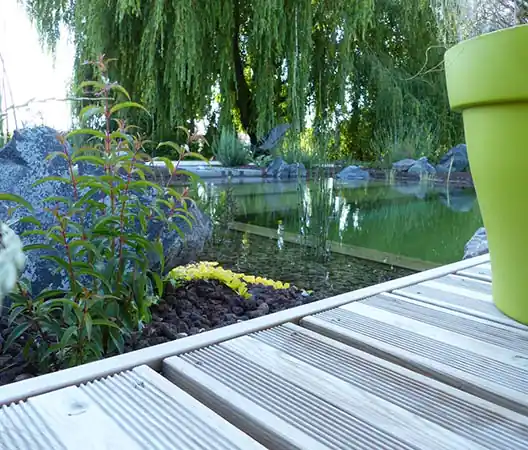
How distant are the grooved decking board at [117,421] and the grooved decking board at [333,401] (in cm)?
4

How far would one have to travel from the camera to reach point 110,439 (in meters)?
0.48

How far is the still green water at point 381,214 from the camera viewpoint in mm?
2916

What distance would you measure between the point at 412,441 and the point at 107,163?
0.80 m

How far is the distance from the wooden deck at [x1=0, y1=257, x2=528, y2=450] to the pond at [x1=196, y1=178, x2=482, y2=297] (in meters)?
0.69

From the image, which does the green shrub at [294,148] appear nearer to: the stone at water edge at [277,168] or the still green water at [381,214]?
the stone at water edge at [277,168]

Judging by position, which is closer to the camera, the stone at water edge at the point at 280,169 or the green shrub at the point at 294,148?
the green shrub at the point at 294,148

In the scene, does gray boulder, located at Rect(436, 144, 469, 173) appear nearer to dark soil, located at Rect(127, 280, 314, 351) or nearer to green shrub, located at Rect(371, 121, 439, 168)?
green shrub, located at Rect(371, 121, 439, 168)

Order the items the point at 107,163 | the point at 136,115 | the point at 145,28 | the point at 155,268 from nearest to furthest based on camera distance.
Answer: the point at 107,163 < the point at 155,268 < the point at 145,28 < the point at 136,115

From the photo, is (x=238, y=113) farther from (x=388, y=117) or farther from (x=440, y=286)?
(x=440, y=286)

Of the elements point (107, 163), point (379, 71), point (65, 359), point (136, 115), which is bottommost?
point (65, 359)

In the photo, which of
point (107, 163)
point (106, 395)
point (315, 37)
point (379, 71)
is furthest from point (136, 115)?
point (106, 395)

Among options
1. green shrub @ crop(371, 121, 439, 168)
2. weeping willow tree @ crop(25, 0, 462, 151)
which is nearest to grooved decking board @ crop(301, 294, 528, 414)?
weeping willow tree @ crop(25, 0, 462, 151)

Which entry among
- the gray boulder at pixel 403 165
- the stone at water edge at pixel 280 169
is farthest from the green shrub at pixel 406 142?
the stone at water edge at pixel 280 169

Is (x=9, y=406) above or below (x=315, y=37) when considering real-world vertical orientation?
below
